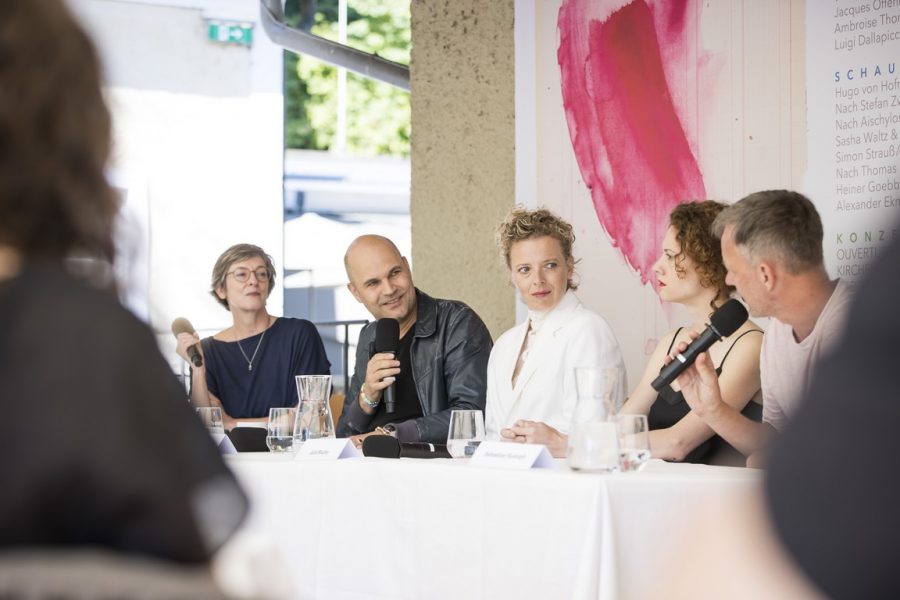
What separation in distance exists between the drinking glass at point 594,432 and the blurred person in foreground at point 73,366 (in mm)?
1809

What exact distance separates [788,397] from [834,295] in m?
0.30

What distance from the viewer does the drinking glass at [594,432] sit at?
8.16ft

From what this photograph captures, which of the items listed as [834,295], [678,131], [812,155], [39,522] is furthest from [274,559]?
[678,131]

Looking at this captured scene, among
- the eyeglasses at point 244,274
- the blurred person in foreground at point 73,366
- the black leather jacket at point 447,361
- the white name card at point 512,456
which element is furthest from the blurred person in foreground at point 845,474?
the eyeglasses at point 244,274

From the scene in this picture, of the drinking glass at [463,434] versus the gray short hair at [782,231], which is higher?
the gray short hair at [782,231]

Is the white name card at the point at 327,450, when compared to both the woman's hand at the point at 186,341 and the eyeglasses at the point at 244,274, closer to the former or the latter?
the woman's hand at the point at 186,341

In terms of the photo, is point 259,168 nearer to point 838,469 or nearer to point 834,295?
point 834,295

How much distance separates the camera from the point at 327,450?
295 cm

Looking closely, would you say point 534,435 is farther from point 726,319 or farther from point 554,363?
point 554,363

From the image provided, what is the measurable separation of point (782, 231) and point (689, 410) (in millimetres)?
659

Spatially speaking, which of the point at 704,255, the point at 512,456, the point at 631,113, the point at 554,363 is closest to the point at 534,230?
the point at 554,363

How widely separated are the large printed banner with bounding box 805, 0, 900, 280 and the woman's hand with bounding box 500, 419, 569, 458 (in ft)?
4.47

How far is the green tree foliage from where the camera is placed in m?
20.3

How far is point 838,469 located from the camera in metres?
0.53
